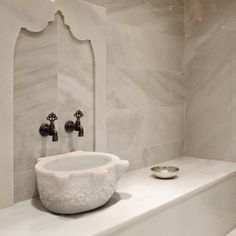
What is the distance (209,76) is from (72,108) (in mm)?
1237

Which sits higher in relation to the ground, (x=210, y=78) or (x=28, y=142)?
(x=210, y=78)

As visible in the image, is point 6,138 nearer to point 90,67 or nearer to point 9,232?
point 9,232

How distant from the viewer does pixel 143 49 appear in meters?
2.22

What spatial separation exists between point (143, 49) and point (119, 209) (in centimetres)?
118

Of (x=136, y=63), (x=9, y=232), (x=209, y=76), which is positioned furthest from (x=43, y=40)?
(x=209, y=76)

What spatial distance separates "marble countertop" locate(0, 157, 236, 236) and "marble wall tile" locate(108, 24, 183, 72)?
29.7 inches

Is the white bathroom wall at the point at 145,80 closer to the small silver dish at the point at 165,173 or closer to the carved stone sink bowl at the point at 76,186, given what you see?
the small silver dish at the point at 165,173

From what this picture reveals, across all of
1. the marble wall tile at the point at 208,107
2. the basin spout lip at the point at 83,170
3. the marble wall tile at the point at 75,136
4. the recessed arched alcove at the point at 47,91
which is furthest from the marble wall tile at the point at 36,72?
the marble wall tile at the point at 208,107

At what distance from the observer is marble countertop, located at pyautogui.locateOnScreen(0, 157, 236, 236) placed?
1241 mm

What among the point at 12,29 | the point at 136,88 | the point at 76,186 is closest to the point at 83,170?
the point at 76,186

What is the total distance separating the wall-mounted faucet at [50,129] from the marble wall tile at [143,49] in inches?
22.1

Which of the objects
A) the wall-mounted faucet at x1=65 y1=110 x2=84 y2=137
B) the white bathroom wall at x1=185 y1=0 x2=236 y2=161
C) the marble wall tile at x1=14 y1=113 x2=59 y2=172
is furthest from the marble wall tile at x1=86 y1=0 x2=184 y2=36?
the marble wall tile at x1=14 y1=113 x2=59 y2=172

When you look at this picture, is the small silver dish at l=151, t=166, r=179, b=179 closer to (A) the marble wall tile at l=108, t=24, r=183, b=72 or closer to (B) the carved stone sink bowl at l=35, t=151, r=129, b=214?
(B) the carved stone sink bowl at l=35, t=151, r=129, b=214

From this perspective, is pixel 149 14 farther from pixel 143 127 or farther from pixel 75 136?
pixel 75 136
